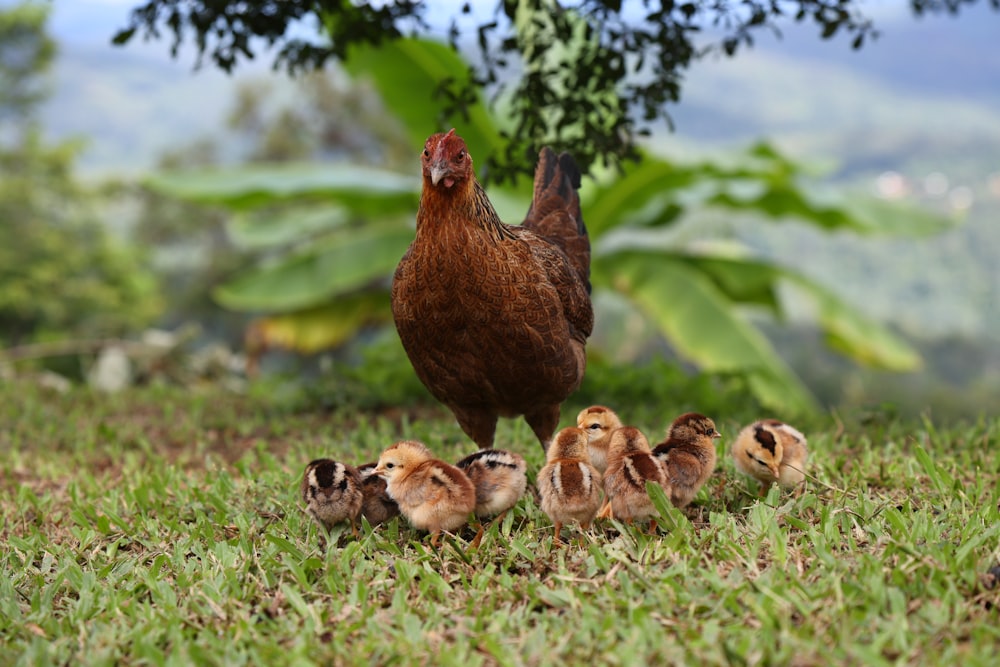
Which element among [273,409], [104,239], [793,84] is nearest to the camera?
[273,409]

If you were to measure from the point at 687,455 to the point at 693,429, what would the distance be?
7.7 inches

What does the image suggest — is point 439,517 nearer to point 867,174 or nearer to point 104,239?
point 104,239

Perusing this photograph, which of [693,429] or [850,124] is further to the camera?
[850,124]

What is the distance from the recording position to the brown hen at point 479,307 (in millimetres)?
3891

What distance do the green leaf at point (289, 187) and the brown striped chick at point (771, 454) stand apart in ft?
22.6

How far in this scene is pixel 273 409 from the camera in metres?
6.97

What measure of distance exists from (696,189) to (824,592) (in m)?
7.52

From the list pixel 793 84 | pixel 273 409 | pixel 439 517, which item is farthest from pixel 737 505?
pixel 793 84

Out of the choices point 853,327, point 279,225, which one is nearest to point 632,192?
point 853,327

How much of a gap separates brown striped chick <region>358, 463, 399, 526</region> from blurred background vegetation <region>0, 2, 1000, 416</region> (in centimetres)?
293

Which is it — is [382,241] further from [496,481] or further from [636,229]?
[496,481]

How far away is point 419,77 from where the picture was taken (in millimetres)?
8680

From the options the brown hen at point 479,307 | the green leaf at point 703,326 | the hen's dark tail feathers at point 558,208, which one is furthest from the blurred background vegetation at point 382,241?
the brown hen at point 479,307

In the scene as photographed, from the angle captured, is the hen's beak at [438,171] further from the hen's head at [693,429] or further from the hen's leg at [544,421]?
the hen's head at [693,429]
